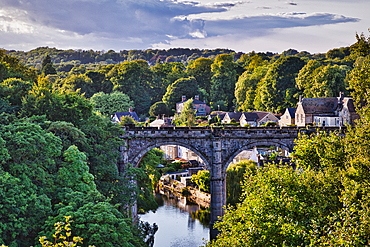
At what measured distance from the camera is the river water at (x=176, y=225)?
105 feet

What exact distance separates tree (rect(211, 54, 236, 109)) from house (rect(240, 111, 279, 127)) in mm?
24127

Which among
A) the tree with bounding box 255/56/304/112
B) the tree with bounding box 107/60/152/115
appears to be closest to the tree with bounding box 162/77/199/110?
the tree with bounding box 107/60/152/115

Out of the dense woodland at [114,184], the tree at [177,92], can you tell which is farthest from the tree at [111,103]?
the dense woodland at [114,184]

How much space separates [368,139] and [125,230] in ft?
33.9

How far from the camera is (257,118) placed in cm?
6319

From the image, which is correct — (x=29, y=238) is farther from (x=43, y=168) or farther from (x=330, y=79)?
(x=330, y=79)

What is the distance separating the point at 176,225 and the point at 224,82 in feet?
185

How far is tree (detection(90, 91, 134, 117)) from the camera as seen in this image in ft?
240

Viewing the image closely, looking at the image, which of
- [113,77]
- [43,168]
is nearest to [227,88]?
[113,77]

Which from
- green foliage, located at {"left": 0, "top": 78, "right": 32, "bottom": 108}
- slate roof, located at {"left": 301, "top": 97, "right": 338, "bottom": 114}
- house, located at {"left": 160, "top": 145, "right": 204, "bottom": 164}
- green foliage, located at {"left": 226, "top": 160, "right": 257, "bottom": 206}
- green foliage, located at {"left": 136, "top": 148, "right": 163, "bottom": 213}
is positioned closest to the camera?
green foliage, located at {"left": 0, "top": 78, "right": 32, "bottom": 108}

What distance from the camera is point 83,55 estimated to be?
18475 centimetres

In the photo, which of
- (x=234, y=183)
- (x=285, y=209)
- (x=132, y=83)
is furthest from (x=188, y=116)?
(x=285, y=209)

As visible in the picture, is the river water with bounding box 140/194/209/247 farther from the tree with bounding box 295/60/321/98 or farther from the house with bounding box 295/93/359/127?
the tree with bounding box 295/60/321/98

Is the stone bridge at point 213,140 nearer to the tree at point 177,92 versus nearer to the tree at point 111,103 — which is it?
the tree at point 111,103
